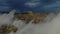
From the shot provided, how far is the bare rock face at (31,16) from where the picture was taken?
37.8 inches

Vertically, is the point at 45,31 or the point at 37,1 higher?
the point at 37,1

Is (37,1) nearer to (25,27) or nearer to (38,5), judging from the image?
(38,5)

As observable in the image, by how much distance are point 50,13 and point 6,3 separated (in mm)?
362

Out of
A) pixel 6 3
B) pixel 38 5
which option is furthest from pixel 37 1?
pixel 6 3

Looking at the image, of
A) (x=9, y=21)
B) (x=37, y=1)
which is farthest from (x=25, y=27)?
(x=37, y=1)

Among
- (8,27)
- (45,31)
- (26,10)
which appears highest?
(26,10)

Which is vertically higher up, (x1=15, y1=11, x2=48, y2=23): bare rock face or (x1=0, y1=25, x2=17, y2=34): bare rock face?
(x1=15, y1=11, x2=48, y2=23): bare rock face

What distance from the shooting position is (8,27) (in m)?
0.92

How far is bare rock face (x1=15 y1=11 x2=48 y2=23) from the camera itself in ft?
3.15

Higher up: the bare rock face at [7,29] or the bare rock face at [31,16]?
the bare rock face at [31,16]

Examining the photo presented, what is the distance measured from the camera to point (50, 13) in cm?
99

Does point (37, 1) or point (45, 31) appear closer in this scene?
point (45, 31)

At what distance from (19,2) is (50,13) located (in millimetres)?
263

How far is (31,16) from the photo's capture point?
0.98m
